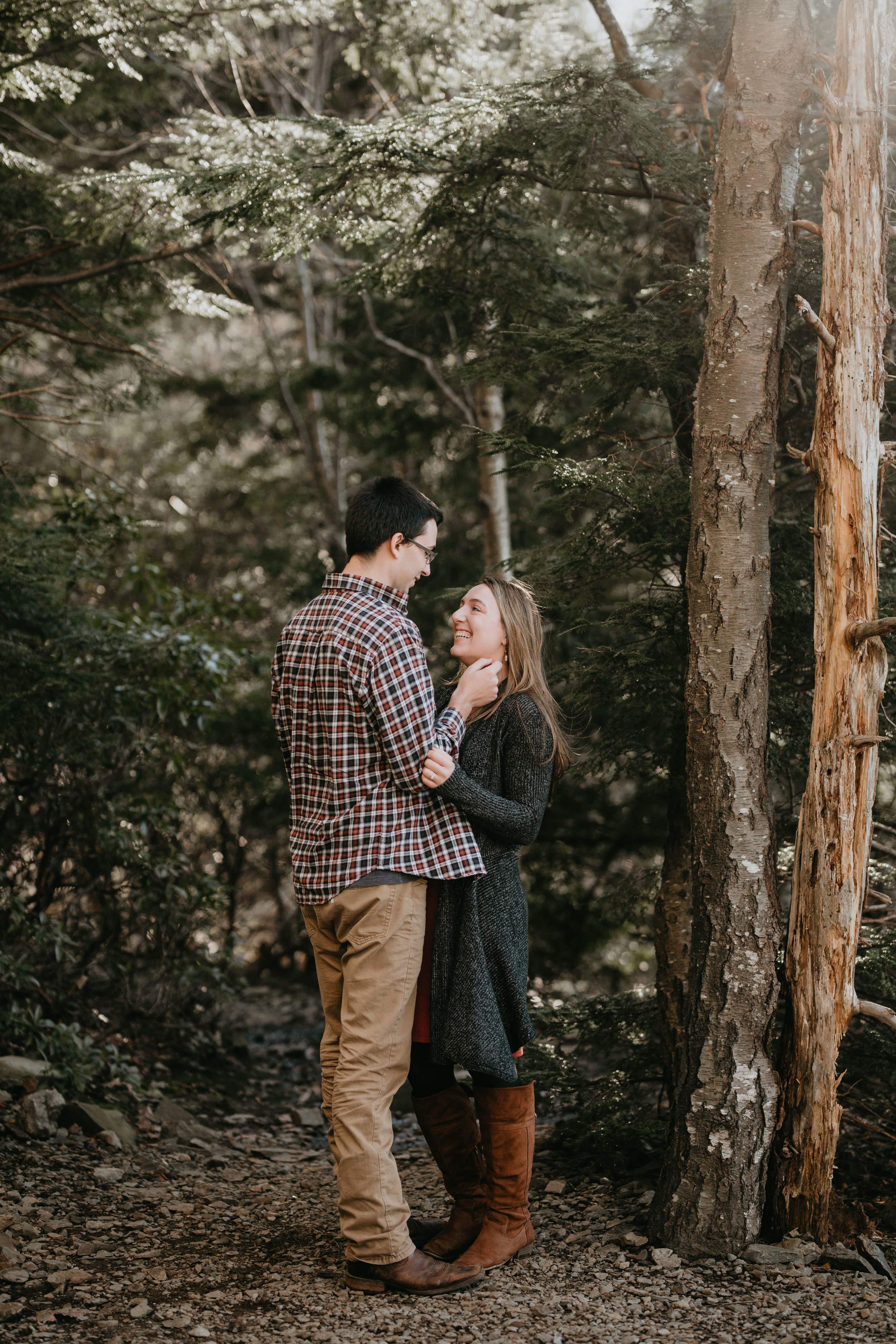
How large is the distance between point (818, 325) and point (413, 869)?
211 centimetres

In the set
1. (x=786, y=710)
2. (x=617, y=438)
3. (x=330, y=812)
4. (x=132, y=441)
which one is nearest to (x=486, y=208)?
(x=617, y=438)

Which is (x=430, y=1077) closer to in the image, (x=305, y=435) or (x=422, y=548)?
(x=422, y=548)

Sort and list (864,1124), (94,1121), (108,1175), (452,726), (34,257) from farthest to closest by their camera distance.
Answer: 1. (34,257)
2. (94,1121)
3. (108,1175)
4. (864,1124)
5. (452,726)

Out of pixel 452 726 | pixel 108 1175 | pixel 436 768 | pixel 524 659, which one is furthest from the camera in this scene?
pixel 108 1175

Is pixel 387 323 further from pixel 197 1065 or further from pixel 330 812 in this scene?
pixel 330 812

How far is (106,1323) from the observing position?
2.79 metres

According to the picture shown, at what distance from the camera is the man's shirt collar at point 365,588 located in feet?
9.96

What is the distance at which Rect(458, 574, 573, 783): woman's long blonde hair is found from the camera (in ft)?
10.4

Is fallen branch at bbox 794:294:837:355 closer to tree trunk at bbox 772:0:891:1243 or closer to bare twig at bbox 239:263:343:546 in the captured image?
tree trunk at bbox 772:0:891:1243

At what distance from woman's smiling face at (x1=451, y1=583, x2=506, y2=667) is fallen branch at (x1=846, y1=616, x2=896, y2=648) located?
3.64 feet

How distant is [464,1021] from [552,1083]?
54.3 inches

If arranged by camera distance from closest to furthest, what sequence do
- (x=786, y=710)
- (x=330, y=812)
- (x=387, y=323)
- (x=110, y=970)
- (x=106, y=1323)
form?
(x=106, y=1323) < (x=330, y=812) < (x=786, y=710) < (x=110, y=970) < (x=387, y=323)

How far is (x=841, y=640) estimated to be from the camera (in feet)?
10.7

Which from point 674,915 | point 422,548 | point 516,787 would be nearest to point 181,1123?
point 674,915
